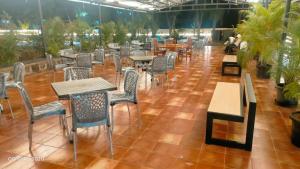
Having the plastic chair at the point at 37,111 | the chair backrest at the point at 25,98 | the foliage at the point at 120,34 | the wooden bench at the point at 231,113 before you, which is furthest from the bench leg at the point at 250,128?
the foliage at the point at 120,34

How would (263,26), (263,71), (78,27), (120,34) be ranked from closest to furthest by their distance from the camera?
(263,26)
(263,71)
(78,27)
(120,34)

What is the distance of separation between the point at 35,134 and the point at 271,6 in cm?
568

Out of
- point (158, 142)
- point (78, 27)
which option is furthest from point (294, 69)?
point (78, 27)

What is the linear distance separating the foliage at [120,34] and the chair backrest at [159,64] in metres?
6.40

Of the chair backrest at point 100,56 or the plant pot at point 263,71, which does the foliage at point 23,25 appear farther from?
the plant pot at point 263,71

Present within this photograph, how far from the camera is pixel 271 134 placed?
323 centimetres

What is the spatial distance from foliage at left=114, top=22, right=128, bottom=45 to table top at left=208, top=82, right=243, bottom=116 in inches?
319

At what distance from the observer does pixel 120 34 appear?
37.0 ft

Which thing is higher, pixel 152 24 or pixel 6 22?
pixel 152 24

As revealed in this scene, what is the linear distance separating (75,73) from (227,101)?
8.12ft

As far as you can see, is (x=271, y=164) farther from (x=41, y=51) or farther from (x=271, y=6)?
(x=41, y=51)

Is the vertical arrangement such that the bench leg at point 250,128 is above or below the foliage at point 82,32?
below

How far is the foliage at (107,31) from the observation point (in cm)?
1025

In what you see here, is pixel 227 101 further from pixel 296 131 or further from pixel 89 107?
pixel 89 107
